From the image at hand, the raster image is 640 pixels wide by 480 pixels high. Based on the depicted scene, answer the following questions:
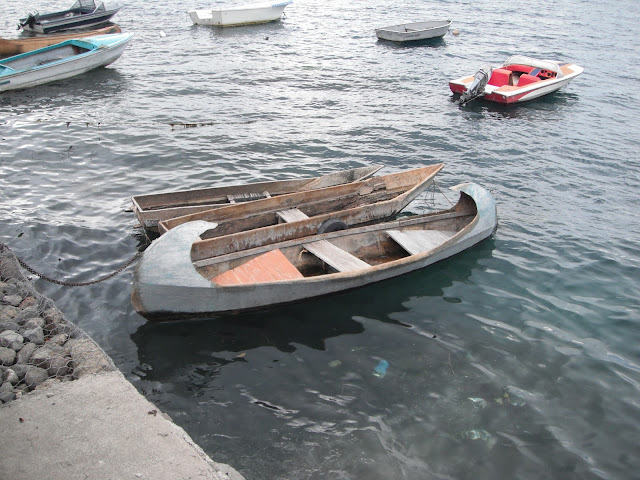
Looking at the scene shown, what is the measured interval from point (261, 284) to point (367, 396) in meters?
2.25

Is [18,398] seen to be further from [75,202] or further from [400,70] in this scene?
[400,70]

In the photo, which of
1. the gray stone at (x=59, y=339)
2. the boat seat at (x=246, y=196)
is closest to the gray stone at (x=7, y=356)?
the gray stone at (x=59, y=339)

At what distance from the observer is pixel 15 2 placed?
35656 millimetres

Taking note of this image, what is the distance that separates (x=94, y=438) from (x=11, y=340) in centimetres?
221

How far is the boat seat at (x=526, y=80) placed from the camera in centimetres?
2019

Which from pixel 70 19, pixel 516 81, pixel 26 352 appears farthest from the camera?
pixel 70 19

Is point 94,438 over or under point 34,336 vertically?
under

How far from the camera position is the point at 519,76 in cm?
2139

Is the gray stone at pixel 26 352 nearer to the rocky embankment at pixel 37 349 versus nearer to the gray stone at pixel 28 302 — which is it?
the rocky embankment at pixel 37 349

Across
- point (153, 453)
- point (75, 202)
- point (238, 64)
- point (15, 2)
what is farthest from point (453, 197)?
point (15, 2)

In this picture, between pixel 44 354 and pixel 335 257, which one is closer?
pixel 44 354

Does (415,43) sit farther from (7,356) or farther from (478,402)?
(7,356)

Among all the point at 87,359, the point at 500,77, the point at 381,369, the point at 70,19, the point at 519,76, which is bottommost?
the point at 381,369

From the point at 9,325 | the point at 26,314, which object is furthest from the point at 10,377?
the point at 26,314
